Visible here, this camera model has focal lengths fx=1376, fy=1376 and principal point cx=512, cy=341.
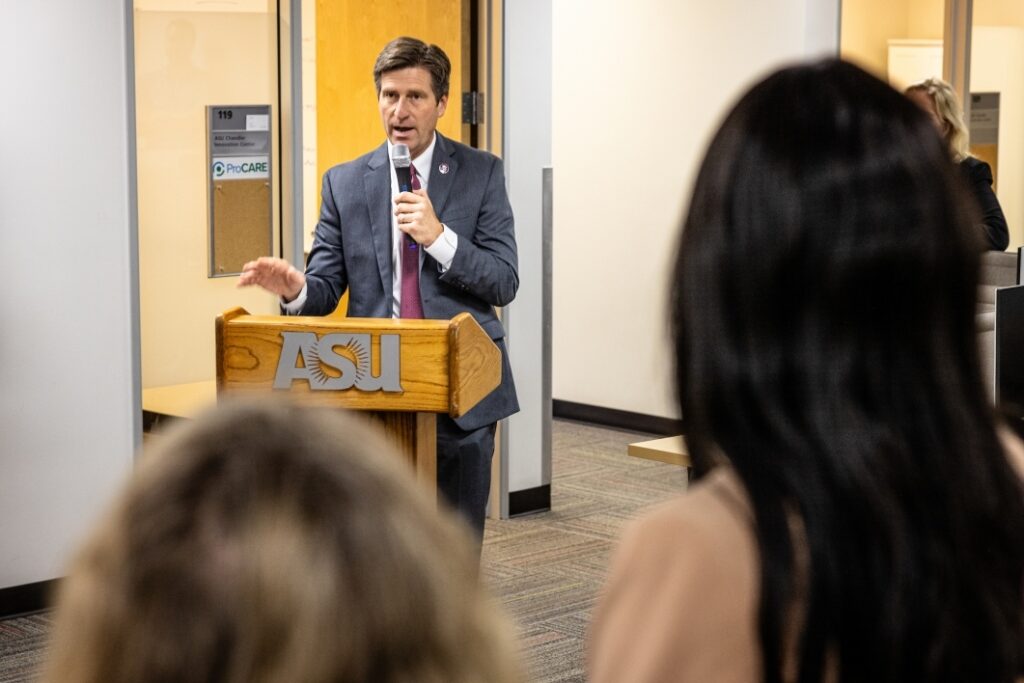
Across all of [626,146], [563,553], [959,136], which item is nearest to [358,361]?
[563,553]

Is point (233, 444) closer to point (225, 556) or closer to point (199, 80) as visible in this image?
point (225, 556)

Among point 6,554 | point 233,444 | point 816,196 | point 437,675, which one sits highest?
point 816,196

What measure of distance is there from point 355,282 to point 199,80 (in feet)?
5.20

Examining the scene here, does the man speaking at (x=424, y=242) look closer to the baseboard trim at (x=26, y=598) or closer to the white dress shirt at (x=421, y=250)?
the white dress shirt at (x=421, y=250)

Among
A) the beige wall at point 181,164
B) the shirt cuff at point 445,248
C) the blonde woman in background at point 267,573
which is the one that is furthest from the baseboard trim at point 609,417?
the blonde woman in background at point 267,573

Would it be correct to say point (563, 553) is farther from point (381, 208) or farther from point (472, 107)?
point (381, 208)

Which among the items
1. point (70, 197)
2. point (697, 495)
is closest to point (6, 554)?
point (70, 197)

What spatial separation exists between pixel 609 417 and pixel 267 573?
7.20m

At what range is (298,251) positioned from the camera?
501 centimetres

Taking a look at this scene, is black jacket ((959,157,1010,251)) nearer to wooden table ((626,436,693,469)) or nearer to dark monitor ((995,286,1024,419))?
dark monitor ((995,286,1024,419))

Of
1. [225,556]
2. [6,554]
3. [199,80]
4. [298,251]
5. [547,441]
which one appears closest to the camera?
[225,556]

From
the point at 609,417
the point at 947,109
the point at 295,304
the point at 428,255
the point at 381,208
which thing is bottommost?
the point at 609,417

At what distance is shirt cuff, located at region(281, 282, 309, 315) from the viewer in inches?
130

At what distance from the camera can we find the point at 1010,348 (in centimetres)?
376
